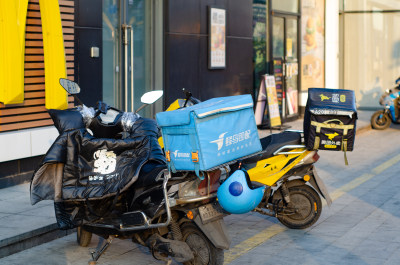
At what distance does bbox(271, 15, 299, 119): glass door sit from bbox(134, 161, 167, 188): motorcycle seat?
1089 centimetres

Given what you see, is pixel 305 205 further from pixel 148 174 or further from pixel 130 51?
pixel 130 51

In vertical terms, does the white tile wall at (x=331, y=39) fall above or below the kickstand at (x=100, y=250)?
above

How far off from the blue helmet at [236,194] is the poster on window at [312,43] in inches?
517

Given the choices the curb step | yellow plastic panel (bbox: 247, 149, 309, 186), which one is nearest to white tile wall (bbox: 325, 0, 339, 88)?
yellow plastic panel (bbox: 247, 149, 309, 186)

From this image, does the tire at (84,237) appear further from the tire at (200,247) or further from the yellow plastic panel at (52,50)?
the yellow plastic panel at (52,50)

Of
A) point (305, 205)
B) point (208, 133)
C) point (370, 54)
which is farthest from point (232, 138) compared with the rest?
point (370, 54)

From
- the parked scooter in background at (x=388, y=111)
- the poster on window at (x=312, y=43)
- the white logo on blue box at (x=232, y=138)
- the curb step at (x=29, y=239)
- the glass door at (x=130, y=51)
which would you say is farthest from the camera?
the poster on window at (x=312, y=43)

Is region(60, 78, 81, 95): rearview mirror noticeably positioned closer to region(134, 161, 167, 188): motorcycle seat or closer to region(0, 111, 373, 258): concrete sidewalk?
region(134, 161, 167, 188): motorcycle seat

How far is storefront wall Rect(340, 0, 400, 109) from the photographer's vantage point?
21.9 m

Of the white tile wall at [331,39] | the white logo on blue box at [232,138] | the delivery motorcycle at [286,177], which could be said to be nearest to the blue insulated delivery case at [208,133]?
the white logo on blue box at [232,138]

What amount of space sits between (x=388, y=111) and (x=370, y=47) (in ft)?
19.0

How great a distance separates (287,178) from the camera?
7.34m

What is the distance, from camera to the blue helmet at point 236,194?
566 centimetres

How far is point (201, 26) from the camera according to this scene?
45.6 ft
